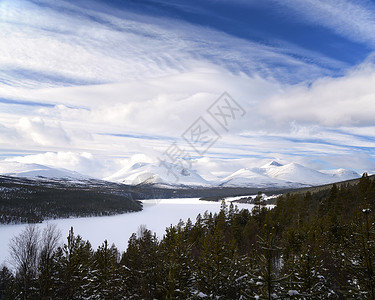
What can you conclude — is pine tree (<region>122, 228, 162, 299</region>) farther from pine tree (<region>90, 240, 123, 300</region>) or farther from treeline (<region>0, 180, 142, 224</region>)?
treeline (<region>0, 180, 142, 224</region>)

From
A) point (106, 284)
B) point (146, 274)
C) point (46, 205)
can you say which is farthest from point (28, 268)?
point (46, 205)

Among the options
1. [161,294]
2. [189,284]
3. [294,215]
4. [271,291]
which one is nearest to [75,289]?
[161,294]

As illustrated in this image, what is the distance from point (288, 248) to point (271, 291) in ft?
76.5

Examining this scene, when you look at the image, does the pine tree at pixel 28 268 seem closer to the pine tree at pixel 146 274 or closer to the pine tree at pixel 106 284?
the pine tree at pixel 106 284

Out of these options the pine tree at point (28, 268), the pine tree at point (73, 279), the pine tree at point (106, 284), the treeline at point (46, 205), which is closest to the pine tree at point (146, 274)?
the pine tree at point (106, 284)

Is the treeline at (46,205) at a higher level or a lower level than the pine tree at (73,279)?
higher

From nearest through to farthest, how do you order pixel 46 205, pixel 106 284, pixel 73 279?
pixel 73 279 < pixel 106 284 < pixel 46 205

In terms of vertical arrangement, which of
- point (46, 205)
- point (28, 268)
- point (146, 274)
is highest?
point (46, 205)

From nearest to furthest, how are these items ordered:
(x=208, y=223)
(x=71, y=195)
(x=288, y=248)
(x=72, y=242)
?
(x=72, y=242)
(x=288, y=248)
(x=208, y=223)
(x=71, y=195)

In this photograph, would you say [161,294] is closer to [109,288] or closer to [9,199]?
[109,288]

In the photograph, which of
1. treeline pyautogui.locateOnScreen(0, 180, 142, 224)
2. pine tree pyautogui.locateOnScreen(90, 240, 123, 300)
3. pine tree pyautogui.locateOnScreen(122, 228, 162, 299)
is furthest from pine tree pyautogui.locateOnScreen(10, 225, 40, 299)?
treeline pyautogui.locateOnScreen(0, 180, 142, 224)

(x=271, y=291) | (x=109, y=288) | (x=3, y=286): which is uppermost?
(x=271, y=291)

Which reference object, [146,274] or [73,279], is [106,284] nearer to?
[73,279]

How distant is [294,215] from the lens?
65625mm
